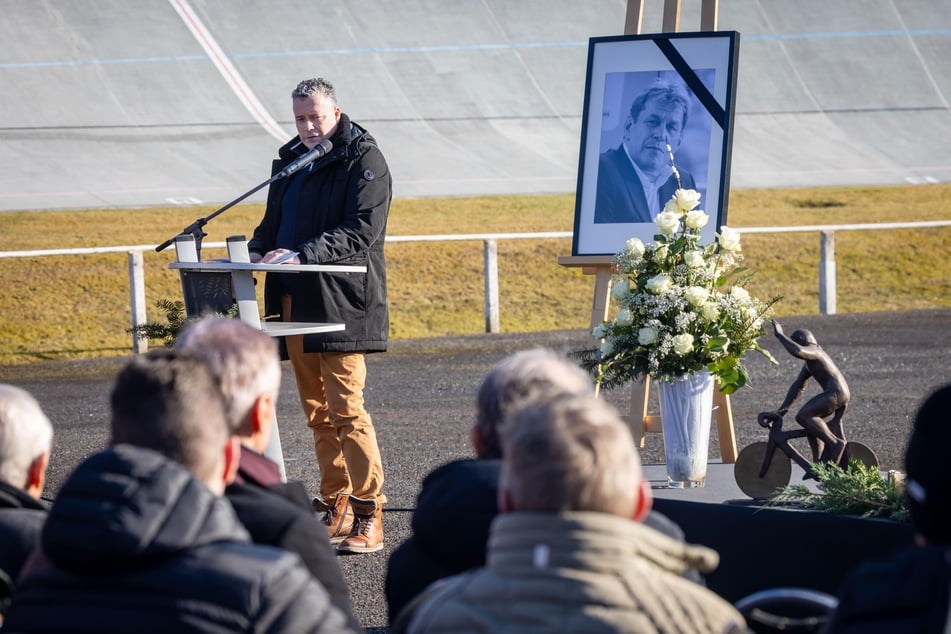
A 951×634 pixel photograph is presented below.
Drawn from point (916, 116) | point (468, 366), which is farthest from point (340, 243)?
point (916, 116)

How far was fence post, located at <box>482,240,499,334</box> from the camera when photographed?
46.6ft

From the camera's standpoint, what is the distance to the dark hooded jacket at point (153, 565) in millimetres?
2234

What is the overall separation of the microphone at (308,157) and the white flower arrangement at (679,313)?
4.57 feet

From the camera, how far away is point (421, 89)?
1067 inches

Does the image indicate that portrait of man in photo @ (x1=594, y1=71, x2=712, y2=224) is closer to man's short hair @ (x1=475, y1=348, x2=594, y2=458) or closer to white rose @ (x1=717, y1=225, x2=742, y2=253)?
white rose @ (x1=717, y1=225, x2=742, y2=253)

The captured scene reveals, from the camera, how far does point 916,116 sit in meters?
26.9

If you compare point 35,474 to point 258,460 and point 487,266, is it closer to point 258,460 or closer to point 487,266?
point 258,460

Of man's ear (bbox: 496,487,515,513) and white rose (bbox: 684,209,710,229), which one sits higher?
white rose (bbox: 684,209,710,229)

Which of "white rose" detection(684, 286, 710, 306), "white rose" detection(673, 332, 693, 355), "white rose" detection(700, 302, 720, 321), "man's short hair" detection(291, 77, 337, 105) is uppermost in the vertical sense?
"man's short hair" detection(291, 77, 337, 105)

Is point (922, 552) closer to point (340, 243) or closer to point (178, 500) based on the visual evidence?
point (178, 500)

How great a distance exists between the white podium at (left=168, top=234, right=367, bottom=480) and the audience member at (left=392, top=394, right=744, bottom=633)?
2.67 meters

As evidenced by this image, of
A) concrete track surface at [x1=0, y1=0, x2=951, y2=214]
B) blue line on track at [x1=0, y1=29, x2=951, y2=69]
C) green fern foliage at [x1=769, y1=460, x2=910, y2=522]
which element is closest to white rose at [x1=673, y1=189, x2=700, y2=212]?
green fern foliage at [x1=769, y1=460, x2=910, y2=522]

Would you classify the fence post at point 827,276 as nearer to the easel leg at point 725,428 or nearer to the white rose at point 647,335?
the easel leg at point 725,428

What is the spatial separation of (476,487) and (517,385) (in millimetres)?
272
